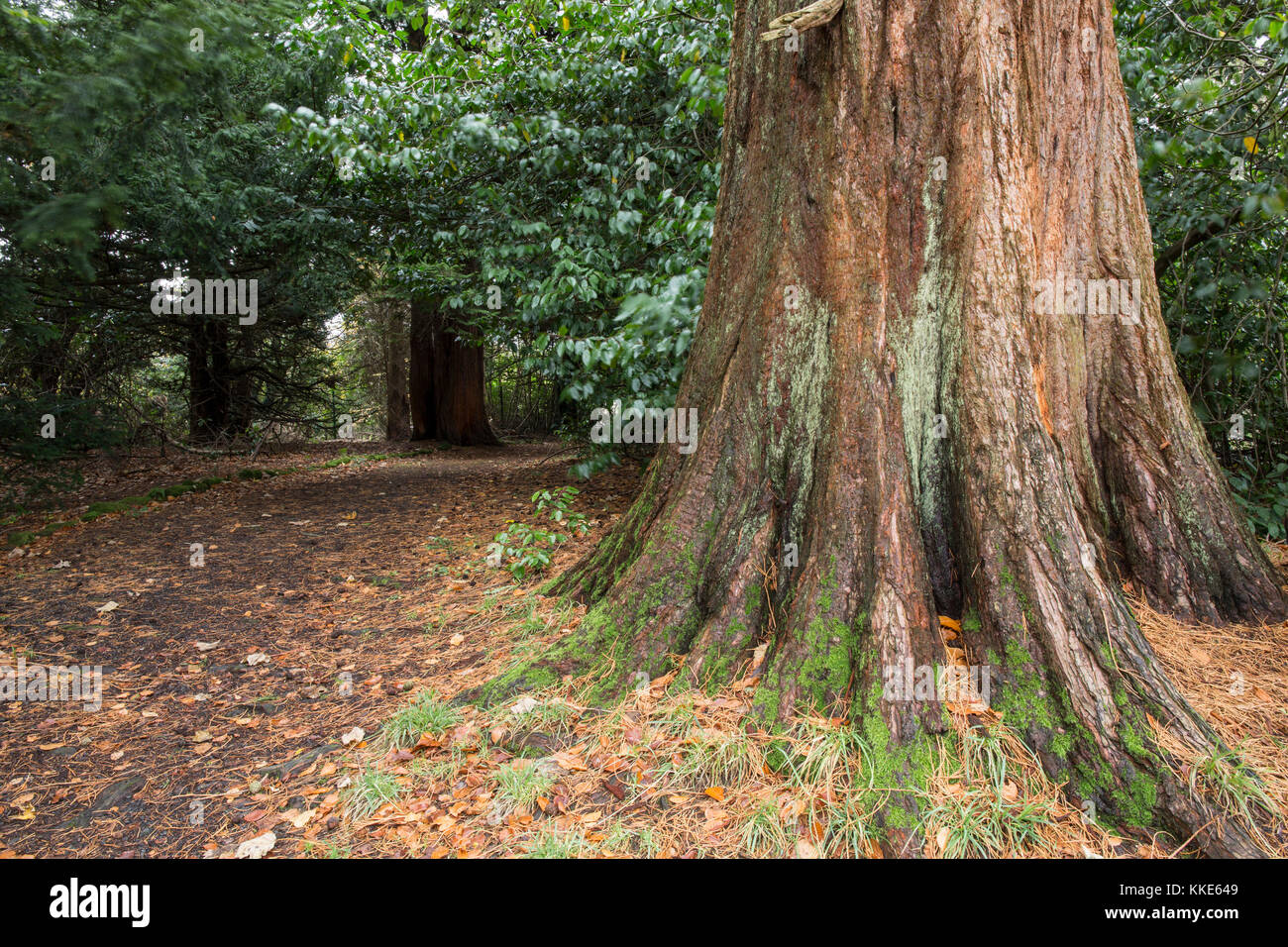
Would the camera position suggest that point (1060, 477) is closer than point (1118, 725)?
No

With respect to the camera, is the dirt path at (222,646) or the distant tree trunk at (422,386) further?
the distant tree trunk at (422,386)

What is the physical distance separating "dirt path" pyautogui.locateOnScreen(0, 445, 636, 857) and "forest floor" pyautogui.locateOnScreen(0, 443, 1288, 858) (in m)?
0.02

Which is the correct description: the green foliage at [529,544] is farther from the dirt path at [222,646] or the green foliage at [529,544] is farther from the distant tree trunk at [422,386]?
the distant tree trunk at [422,386]

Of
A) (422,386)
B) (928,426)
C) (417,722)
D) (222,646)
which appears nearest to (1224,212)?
(928,426)

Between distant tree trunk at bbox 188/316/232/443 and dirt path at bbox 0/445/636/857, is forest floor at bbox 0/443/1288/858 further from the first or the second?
distant tree trunk at bbox 188/316/232/443

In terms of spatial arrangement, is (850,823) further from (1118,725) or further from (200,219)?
(200,219)

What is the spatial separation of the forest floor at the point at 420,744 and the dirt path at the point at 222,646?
2 centimetres

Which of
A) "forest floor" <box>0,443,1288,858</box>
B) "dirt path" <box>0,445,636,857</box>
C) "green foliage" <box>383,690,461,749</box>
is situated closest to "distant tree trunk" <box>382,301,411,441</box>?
"dirt path" <box>0,445,636,857</box>

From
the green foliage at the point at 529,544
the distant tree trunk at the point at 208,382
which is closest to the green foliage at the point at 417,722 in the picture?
the green foliage at the point at 529,544

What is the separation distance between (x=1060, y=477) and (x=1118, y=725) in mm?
895

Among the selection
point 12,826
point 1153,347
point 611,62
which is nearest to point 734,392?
point 1153,347

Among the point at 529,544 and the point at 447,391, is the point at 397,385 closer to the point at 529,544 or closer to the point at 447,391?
the point at 447,391

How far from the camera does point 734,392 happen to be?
324cm

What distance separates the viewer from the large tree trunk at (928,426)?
8.23 feet
